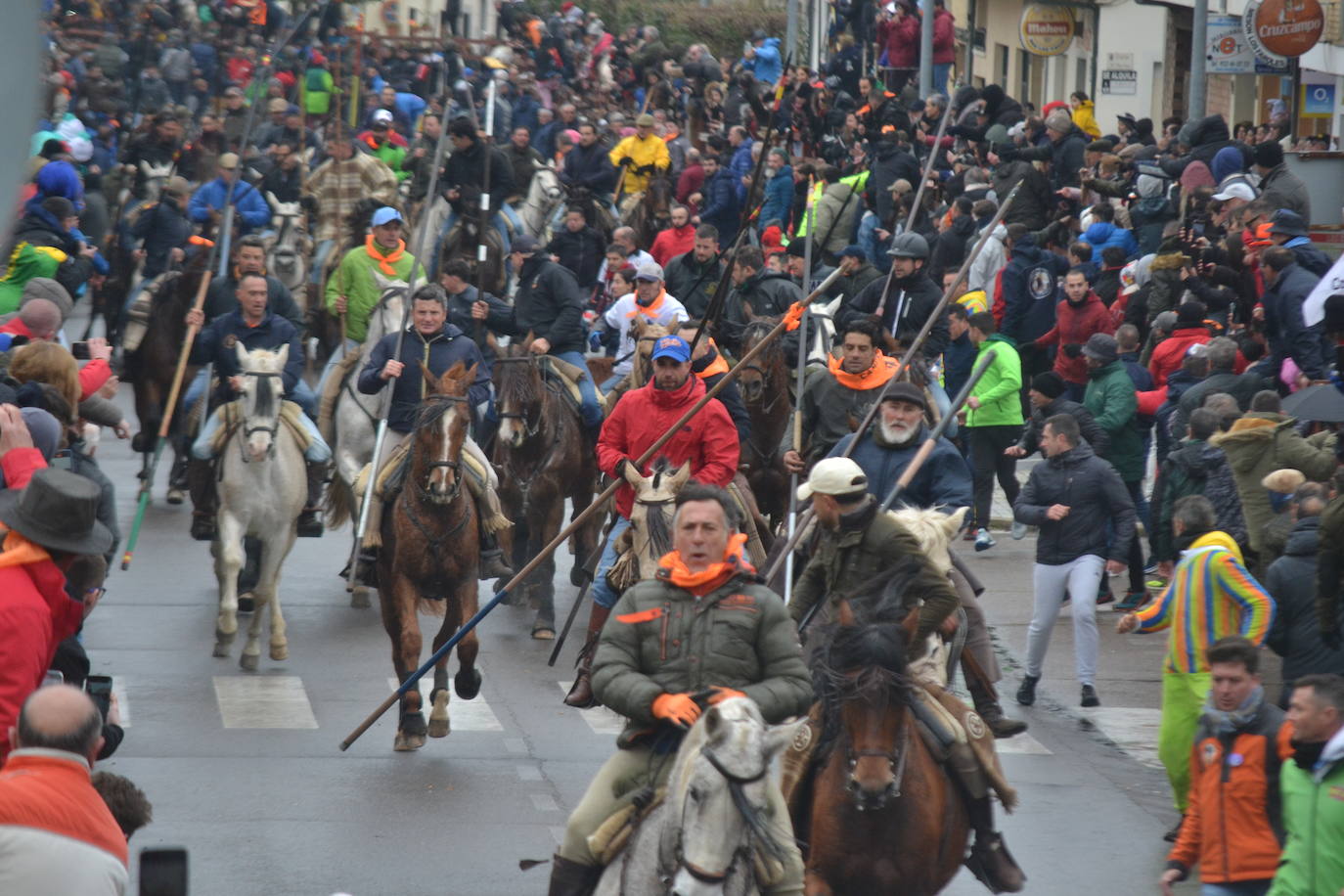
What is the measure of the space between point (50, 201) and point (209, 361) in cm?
570

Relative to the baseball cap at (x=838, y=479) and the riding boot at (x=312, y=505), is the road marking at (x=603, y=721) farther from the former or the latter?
the baseball cap at (x=838, y=479)

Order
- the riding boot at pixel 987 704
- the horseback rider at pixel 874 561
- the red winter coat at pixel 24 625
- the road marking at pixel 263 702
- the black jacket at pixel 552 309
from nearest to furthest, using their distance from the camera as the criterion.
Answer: the red winter coat at pixel 24 625 < the horseback rider at pixel 874 561 < the riding boot at pixel 987 704 < the road marking at pixel 263 702 < the black jacket at pixel 552 309

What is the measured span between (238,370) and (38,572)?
22.8 ft

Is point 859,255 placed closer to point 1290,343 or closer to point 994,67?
point 1290,343

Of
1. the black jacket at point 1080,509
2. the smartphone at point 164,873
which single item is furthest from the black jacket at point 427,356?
the smartphone at point 164,873

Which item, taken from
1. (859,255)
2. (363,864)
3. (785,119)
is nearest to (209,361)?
(363,864)

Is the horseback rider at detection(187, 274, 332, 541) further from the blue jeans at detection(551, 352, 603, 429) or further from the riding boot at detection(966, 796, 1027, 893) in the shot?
the riding boot at detection(966, 796, 1027, 893)

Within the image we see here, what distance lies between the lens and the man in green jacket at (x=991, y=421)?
17016 millimetres

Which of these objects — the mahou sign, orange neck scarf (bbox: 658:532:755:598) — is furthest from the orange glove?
the mahou sign

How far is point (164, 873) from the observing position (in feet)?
16.5

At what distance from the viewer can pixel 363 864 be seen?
30.9ft

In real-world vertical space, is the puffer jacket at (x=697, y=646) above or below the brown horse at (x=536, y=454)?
above

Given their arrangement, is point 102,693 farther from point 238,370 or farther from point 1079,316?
point 1079,316

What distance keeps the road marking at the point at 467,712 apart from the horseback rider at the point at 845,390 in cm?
245
